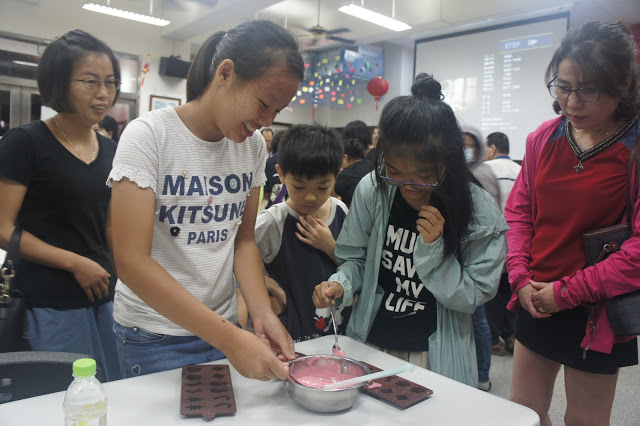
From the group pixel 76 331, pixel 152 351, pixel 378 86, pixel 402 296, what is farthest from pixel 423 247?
pixel 378 86

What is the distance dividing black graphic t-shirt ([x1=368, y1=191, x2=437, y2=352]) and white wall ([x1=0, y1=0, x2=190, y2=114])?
5409mm

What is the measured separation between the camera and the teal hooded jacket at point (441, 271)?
1126 mm

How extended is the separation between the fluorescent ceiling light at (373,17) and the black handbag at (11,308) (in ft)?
15.4

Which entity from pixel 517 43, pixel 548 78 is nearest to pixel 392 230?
pixel 548 78

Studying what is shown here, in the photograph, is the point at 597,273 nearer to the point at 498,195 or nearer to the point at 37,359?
the point at 37,359

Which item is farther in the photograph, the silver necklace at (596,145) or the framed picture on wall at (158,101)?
the framed picture on wall at (158,101)

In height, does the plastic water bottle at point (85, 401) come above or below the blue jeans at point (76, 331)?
above

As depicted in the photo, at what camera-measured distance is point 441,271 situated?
1132 millimetres

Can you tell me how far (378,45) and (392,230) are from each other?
7.04 metres

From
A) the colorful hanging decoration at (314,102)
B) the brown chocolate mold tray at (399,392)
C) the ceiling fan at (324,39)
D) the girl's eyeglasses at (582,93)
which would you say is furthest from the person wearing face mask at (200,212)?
the colorful hanging decoration at (314,102)

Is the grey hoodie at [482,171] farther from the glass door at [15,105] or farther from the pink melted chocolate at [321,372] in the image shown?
the glass door at [15,105]

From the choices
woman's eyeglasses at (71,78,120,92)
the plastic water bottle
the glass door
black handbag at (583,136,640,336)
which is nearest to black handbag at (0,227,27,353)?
woman's eyeglasses at (71,78,120,92)

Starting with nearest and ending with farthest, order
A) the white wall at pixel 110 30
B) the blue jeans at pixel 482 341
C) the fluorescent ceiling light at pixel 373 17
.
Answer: the blue jeans at pixel 482 341 → the fluorescent ceiling light at pixel 373 17 → the white wall at pixel 110 30

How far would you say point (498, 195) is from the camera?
281cm
